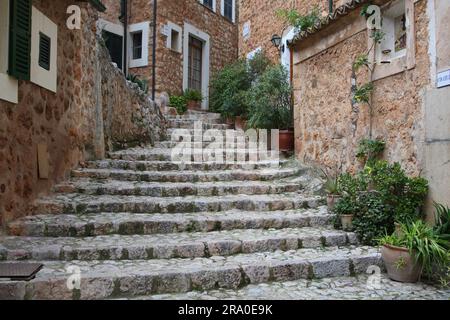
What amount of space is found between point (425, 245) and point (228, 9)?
13.0 meters

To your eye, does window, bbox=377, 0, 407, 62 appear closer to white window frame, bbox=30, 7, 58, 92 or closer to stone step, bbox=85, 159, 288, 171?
stone step, bbox=85, 159, 288, 171

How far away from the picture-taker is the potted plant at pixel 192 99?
11.4 metres

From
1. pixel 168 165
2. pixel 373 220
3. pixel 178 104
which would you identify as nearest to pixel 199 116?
pixel 178 104

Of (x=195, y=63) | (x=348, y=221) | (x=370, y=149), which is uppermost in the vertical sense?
(x=195, y=63)

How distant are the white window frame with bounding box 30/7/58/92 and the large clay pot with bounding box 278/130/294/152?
3896 mm

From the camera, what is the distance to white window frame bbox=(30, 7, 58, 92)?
408 cm

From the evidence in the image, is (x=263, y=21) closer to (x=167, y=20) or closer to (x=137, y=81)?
(x=167, y=20)

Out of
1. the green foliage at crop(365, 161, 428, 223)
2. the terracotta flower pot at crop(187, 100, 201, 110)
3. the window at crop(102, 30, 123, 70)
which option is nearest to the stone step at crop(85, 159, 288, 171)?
the green foliage at crop(365, 161, 428, 223)

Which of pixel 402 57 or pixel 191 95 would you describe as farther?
pixel 191 95

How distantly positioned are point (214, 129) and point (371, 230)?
554cm

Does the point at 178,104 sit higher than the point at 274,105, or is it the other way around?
the point at 178,104

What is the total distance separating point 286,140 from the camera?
22.9 ft
